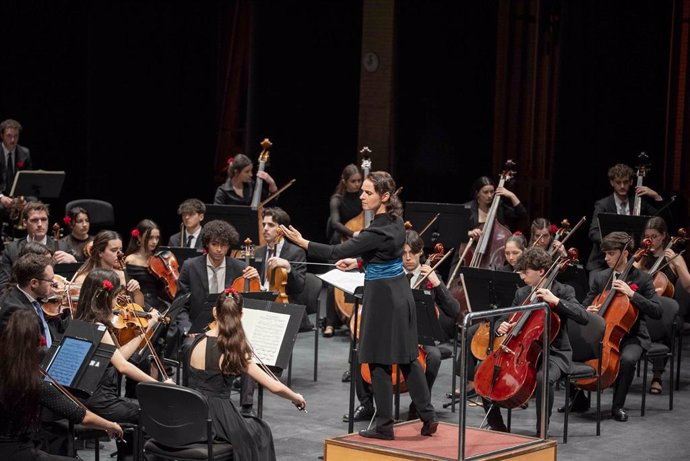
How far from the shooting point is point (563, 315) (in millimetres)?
6512

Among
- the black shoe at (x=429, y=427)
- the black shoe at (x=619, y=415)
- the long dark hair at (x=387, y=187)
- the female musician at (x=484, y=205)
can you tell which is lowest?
the black shoe at (x=619, y=415)

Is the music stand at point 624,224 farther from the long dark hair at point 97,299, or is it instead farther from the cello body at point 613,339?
the long dark hair at point 97,299

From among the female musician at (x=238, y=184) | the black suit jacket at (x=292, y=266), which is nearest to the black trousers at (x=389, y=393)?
the black suit jacket at (x=292, y=266)

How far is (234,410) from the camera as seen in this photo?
507 centimetres

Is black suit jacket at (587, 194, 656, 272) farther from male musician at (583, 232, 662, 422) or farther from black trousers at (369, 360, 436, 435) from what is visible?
black trousers at (369, 360, 436, 435)

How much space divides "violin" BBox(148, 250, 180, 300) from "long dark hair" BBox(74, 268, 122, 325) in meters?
1.81

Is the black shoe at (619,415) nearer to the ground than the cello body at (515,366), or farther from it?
nearer to the ground

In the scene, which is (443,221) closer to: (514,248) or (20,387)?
(514,248)

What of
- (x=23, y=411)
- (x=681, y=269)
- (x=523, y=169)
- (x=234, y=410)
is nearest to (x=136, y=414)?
(x=234, y=410)

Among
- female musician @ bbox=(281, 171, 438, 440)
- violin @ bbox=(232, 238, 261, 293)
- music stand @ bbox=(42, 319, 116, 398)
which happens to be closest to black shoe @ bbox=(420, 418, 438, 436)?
female musician @ bbox=(281, 171, 438, 440)

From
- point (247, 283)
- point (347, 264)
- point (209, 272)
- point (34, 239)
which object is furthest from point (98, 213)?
point (347, 264)

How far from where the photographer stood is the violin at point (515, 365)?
6098mm

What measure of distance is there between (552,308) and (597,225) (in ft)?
8.57

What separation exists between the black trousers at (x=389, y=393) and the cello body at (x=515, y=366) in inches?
32.3
